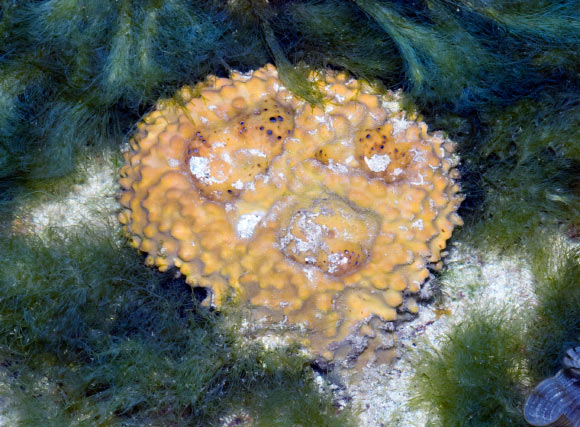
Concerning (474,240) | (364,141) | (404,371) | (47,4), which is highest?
(47,4)

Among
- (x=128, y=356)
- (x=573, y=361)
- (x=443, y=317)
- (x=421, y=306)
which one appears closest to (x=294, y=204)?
(x=421, y=306)

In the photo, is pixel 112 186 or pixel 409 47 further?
pixel 112 186

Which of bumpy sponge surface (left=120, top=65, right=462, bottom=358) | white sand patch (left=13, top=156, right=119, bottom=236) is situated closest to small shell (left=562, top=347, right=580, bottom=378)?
bumpy sponge surface (left=120, top=65, right=462, bottom=358)

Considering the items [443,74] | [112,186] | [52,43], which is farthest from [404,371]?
[52,43]

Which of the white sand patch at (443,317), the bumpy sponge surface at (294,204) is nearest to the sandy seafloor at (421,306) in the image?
the white sand patch at (443,317)

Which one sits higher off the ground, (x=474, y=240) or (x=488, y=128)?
(x=488, y=128)

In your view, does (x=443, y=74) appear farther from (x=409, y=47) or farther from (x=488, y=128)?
(x=488, y=128)
